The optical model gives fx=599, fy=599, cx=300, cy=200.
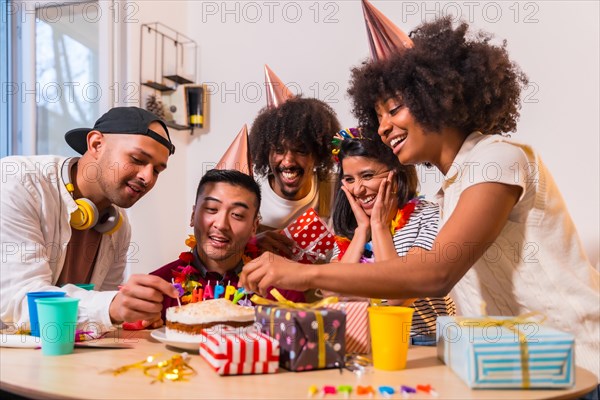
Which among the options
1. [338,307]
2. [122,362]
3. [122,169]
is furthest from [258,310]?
[122,169]

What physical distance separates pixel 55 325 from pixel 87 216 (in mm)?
785

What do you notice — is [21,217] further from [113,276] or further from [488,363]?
[488,363]

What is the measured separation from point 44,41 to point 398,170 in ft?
8.06

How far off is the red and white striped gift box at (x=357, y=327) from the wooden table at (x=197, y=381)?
119 millimetres

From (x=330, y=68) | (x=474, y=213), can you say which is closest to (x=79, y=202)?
(x=474, y=213)

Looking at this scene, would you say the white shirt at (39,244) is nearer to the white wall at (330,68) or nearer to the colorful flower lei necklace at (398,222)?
the colorful flower lei necklace at (398,222)

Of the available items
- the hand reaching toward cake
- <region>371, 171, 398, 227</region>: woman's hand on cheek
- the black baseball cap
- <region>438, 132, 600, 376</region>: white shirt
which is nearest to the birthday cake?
the hand reaching toward cake

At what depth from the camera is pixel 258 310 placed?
134 centimetres

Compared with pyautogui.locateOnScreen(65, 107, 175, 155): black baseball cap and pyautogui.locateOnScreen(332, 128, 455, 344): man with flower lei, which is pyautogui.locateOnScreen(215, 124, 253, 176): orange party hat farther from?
pyautogui.locateOnScreen(332, 128, 455, 344): man with flower lei

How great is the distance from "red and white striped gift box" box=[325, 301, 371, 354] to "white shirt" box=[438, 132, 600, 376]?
0.34m

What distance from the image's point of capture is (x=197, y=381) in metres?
1.13

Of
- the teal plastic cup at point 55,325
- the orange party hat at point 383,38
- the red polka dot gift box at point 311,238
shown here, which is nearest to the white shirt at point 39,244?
the teal plastic cup at point 55,325

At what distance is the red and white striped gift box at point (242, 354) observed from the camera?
1.16 metres

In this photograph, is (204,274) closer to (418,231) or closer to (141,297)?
(141,297)
